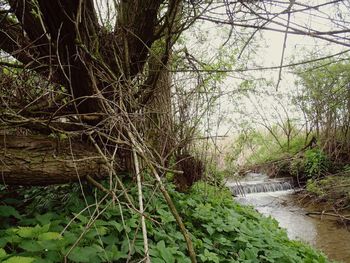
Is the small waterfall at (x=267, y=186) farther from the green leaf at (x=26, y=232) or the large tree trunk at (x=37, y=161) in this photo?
the green leaf at (x=26, y=232)

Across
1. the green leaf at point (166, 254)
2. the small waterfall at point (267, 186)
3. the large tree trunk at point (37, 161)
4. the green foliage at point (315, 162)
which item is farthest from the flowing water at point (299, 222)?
the large tree trunk at point (37, 161)

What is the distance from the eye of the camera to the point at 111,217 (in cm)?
243

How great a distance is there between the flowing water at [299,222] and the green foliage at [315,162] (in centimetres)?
86

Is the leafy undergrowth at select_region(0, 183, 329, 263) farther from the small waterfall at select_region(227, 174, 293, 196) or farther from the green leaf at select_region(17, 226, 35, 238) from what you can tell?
the small waterfall at select_region(227, 174, 293, 196)

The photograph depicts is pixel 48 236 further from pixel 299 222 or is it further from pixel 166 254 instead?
pixel 299 222

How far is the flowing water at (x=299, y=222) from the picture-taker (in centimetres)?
574

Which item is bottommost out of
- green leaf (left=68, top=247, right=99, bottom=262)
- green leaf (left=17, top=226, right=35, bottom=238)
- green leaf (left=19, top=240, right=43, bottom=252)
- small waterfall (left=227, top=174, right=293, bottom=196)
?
small waterfall (left=227, top=174, right=293, bottom=196)

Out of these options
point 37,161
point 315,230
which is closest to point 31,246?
point 37,161

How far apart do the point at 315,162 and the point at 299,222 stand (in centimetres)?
366

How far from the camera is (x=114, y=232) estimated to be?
2221mm

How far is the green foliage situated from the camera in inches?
400

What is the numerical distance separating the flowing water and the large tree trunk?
6.53 ft

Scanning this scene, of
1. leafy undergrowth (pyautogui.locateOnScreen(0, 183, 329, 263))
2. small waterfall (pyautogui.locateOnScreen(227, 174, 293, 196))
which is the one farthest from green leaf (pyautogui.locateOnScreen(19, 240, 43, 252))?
small waterfall (pyautogui.locateOnScreen(227, 174, 293, 196))

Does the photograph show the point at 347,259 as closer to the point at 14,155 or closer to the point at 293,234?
the point at 293,234
